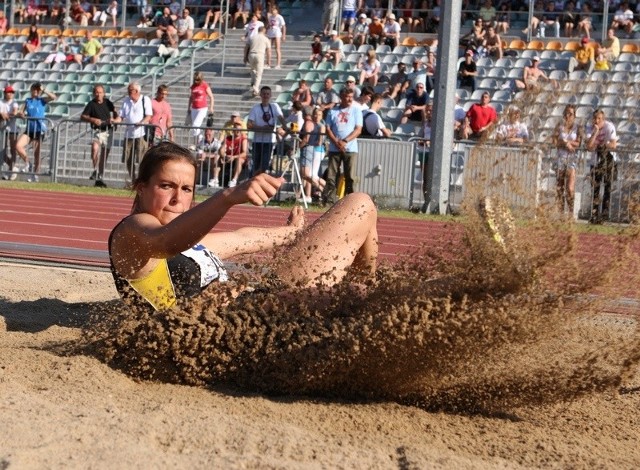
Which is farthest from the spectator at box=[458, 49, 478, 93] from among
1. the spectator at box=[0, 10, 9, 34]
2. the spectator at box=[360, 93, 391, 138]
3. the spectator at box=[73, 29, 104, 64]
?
the spectator at box=[0, 10, 9, 34]

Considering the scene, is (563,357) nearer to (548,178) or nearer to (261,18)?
(548,178)

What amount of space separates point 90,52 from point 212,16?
3.05 m

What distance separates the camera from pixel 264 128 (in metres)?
17.1

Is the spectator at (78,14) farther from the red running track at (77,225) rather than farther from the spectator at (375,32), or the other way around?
the red running track at (77,225)

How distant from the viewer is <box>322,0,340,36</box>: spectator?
2362 centimetres

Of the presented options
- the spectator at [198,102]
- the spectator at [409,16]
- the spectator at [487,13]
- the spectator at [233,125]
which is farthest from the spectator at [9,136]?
the spectator at [487,13]

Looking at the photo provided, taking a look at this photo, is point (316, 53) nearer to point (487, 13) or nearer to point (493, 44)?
point (487, 13)

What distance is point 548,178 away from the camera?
5023 millimetres

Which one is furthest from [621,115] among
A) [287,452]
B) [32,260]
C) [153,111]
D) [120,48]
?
[120,48]

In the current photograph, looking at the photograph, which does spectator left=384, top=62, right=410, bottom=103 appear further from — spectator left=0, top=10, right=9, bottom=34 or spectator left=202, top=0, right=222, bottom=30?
spectator left=0, top=10, right=9, bottom=34

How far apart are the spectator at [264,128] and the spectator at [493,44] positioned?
17.1 ft

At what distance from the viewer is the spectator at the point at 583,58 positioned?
19.0 metres

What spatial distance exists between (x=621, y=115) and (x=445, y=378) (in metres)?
10.9

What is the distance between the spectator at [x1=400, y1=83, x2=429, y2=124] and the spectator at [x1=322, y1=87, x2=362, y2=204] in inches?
112
